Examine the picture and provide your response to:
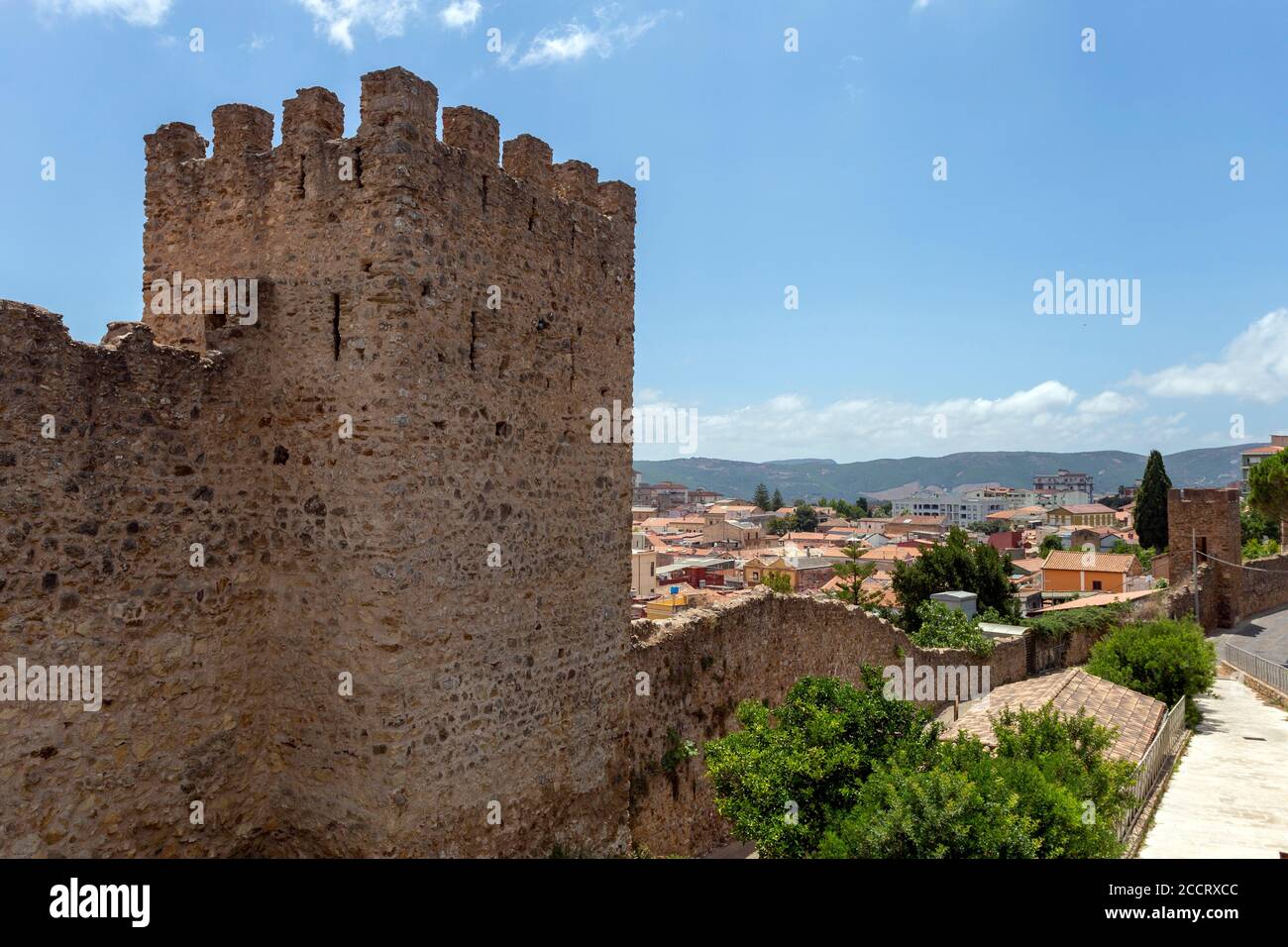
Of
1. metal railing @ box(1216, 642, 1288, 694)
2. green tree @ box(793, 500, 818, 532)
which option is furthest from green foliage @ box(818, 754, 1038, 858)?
green tree @ box(793, 500, 818, 532)

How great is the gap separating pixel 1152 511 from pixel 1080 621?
A: 50567 mm

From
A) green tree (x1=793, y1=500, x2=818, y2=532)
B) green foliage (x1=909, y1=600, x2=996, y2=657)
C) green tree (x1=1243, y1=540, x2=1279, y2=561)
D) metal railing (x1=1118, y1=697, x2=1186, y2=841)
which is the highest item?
green foliage (x1=909, y1=600, x2=996, y2=657)

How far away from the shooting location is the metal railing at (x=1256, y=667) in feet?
84.3

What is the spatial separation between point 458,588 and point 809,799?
467 cm

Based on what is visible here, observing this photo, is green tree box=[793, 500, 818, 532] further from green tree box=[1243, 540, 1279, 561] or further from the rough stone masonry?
the rough stone masonry

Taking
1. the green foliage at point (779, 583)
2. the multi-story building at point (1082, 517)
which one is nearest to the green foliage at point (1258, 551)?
the green foliage at point (779, 583)

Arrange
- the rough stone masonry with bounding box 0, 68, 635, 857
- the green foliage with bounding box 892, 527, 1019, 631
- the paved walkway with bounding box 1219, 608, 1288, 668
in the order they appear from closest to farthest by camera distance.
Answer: the rough stone masonry with bounding box 0, 68, 635, 857
the paved walkway with bounding box 1219, 608, 1288, 668
the green foliage with bounding box 892, 527, 1019, 631

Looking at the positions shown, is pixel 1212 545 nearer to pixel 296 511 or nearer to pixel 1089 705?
pixel 1089 705

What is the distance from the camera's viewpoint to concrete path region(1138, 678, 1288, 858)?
13633 millimetres

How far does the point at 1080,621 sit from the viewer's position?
30953 mm

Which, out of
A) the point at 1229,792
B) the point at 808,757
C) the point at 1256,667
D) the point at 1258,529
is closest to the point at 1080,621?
the point at 1256,667

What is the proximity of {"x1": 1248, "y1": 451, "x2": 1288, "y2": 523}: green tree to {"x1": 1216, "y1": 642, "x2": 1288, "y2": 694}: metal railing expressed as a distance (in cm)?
1062

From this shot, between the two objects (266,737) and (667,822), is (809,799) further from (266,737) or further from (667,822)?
(266,737)
